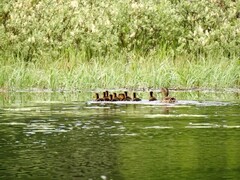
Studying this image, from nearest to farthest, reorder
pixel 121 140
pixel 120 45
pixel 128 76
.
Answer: pixel 121 140 < pixel 128 76 < pixel 120 45

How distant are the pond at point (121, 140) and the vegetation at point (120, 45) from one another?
7.81 m

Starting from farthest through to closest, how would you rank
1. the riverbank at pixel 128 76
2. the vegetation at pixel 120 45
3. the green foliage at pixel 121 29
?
the green foliage at pixel 121 29, the vegetation at pixel 120 45, the riverbank at pixel 128 76

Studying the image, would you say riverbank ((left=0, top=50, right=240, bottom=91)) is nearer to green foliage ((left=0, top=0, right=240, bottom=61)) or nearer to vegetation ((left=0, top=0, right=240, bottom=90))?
vegetation ((left=0, top=0, right=240, bottom=90))

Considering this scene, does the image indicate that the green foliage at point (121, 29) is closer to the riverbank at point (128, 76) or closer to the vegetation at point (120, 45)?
the vegetation at point (120, 45)

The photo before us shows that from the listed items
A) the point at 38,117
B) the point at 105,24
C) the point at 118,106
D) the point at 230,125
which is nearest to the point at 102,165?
the point at 230,125

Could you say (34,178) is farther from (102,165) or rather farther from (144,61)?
(144,61)

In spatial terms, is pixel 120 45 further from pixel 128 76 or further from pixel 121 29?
pixel 128 76

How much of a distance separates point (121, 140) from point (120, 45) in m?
27.6

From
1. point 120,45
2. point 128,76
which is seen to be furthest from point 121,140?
point 120,45

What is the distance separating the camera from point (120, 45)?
138 ft

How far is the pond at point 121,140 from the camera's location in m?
11.2

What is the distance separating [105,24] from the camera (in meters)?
41.5

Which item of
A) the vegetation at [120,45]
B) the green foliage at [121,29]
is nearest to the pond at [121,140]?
the vegetation at [120,45]

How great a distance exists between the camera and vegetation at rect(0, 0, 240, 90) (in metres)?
32.0
